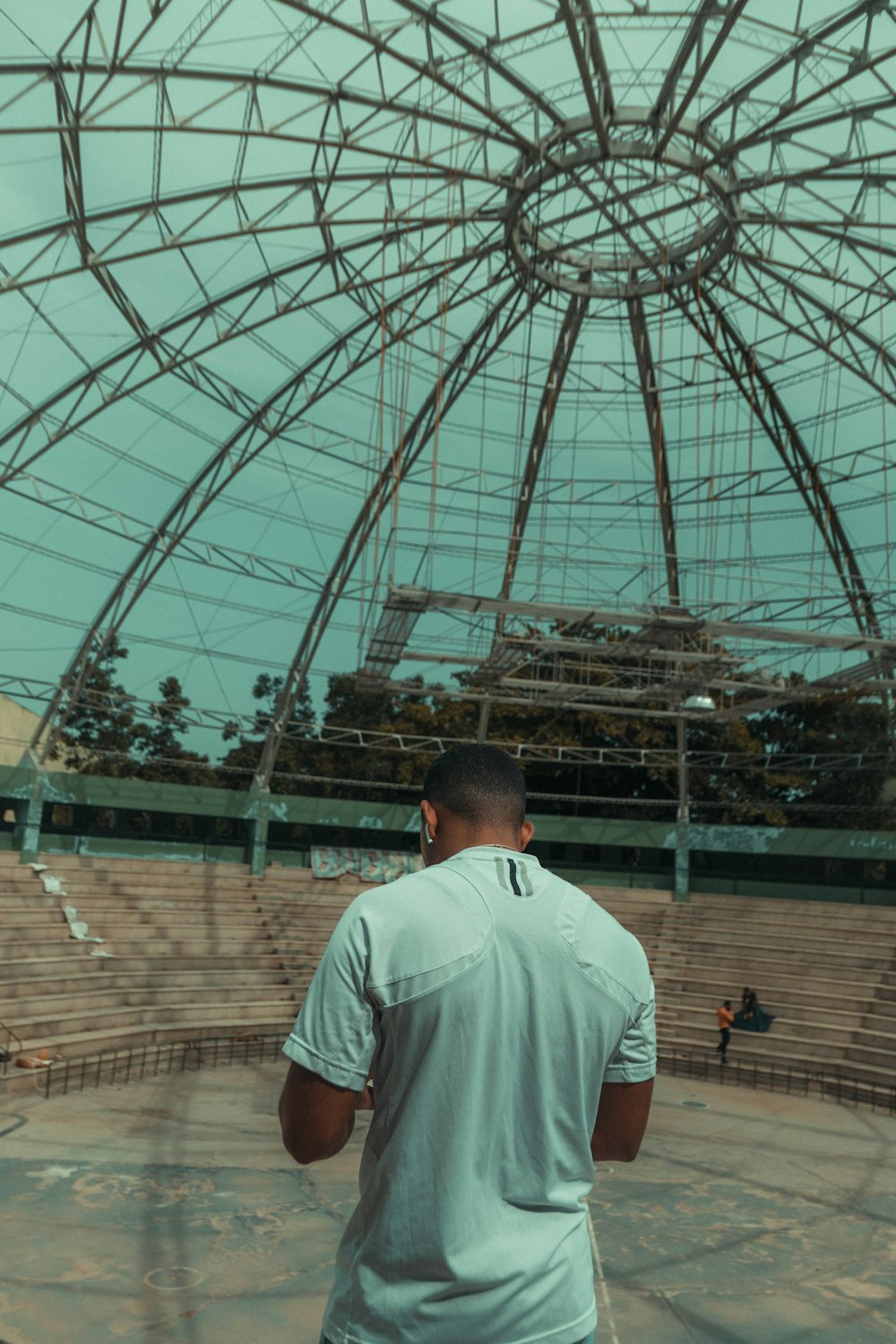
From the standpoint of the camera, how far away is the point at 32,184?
72.0ft

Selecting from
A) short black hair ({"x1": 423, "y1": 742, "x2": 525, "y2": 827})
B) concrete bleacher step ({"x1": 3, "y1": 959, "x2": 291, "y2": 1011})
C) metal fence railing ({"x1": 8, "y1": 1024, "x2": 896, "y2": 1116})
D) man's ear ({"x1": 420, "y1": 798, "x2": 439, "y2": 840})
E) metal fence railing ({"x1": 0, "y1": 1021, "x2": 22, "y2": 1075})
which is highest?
short black hair ({"x1": 423, "y1": 742, "x2": 525, "y2": 827})

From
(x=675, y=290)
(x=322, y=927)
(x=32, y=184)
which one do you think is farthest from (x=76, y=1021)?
(x=675, y=290)

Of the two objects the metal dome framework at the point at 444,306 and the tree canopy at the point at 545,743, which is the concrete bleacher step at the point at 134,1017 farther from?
the tree canopy at the point at 545,743

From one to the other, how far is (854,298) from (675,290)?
3.96 meters

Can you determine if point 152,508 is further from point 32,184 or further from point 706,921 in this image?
point 706,921

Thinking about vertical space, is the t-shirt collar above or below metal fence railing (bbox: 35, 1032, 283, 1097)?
above

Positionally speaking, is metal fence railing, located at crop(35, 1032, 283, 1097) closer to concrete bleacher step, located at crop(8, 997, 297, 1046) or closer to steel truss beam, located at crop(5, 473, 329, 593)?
concrete bleacher step, located at crop(8, 997, 297, 1046)

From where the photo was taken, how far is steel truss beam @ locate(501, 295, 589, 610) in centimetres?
2823

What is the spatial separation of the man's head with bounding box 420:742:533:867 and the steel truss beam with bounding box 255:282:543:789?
72.1 ft

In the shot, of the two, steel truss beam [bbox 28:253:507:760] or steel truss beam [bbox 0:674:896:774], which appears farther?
steel truss beam [bbox 0:674:896:774]

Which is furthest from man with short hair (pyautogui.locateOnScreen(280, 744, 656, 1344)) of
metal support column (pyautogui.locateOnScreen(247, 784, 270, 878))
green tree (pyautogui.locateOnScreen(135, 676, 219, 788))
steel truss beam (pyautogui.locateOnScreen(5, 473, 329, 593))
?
green tree (pyautogui.locateOnScreen(135, 676, 219, 788))

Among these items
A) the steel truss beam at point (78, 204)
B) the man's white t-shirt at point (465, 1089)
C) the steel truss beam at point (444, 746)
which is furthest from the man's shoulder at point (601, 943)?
the steel truss beam at point (444, 746)

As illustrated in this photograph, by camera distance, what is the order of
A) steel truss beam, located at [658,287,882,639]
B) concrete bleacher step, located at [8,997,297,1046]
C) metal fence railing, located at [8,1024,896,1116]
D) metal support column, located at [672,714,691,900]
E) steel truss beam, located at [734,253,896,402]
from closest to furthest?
metal fence railing, located at [8,1024,896,1116] → concrete bleacher step, located at [8,997,297,1046] → steel truss beam, located at [734,253,896,402] → steel truss beam, located at [658,287,882,639] → metal support column, located at [672,714,691,900]

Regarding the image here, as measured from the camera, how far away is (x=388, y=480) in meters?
31.6
